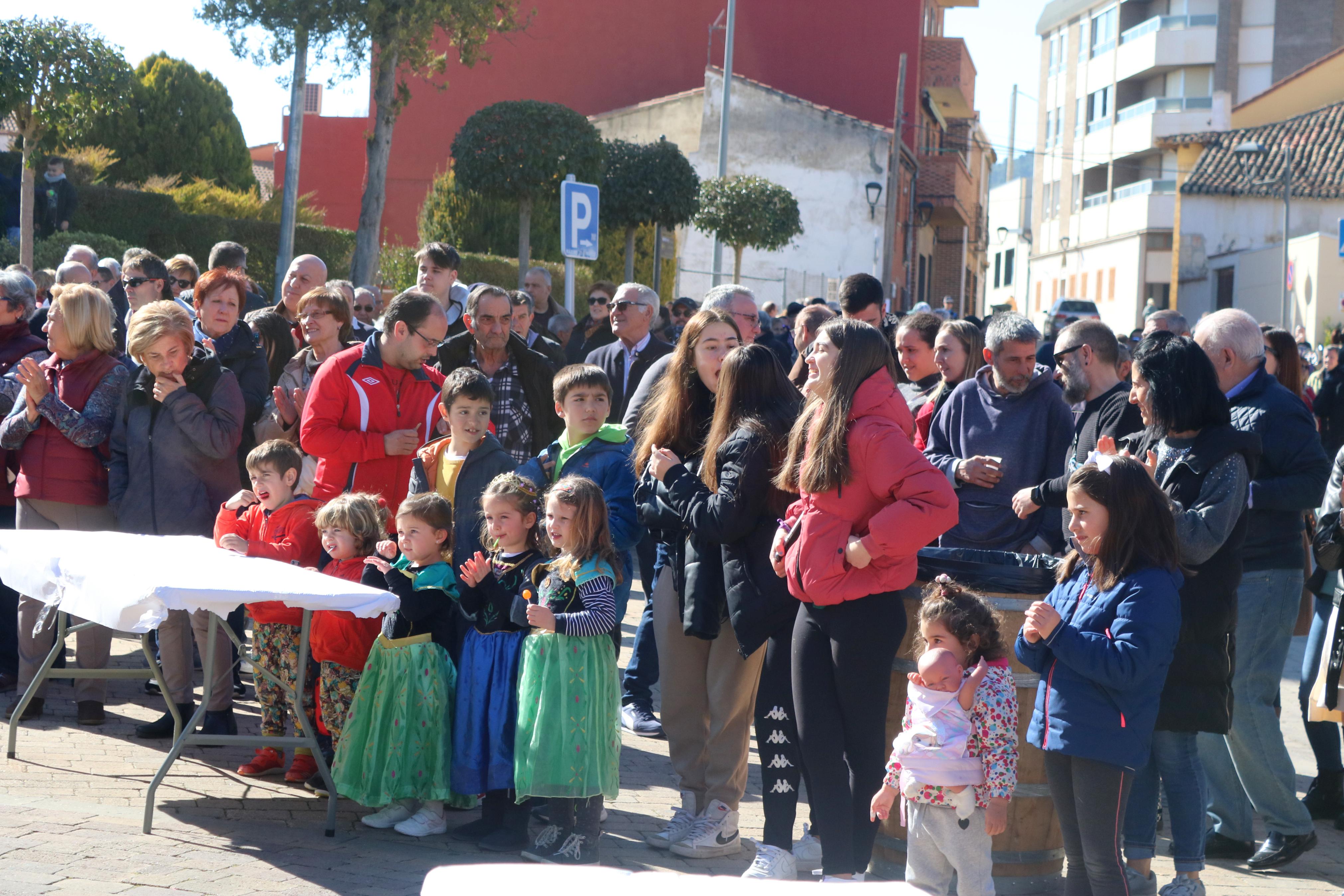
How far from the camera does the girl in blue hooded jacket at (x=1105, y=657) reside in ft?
13.2

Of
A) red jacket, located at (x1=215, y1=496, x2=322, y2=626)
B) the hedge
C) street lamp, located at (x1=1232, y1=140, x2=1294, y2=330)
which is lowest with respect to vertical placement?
red jacket, located at (x1=215, y1=496, x2=322, y2=626)

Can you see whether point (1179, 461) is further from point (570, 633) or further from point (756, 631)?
point (570, 633)

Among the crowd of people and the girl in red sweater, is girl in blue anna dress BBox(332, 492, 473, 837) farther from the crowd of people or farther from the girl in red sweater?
the girl in red sweater

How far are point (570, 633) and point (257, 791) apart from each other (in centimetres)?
175

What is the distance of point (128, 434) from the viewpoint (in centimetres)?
638

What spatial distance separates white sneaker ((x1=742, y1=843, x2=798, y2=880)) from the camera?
4754 millimetres

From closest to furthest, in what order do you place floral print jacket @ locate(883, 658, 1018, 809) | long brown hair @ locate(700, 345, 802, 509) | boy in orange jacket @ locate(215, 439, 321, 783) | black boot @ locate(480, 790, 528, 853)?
floral print jacket @ locate(883, 658, 1018, 809), long brown hair @ locate(700, 345, 802, 509), black boot @ locate(480, 790, 528, 853), boy in orange jacket @ locate(215, 439, 321, 783)

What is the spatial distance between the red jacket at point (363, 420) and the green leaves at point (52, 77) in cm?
1054

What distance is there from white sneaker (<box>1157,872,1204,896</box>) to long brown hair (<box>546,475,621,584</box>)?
7.43ft

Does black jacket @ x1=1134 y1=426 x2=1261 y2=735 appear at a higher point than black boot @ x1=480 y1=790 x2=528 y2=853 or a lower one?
higher

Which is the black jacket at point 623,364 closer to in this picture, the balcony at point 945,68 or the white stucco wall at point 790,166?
the white stucco wall at point 790,166

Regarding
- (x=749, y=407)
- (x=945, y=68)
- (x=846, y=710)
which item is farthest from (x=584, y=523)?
(x=945, y=68)

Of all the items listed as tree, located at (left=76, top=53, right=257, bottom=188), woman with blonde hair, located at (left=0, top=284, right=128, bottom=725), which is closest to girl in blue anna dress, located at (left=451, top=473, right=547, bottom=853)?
woman with blonde hair, located at (left=0, top=284, right=128, bottom=725)

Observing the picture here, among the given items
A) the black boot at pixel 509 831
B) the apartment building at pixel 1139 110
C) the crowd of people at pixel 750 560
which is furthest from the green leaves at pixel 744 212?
the apartment building at pixel 1139 110
